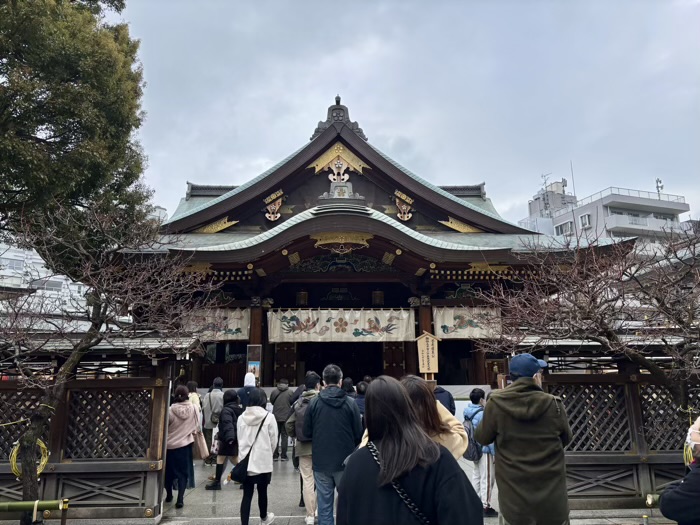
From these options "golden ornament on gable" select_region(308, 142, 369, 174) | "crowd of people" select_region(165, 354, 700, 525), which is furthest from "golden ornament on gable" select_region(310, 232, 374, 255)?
"crowd of people" select_region(165, 354, 700, 525)

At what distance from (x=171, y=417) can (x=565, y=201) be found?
1740 inches

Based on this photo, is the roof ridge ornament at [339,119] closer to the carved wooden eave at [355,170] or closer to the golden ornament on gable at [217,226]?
the carved wooden eave at [355,170]

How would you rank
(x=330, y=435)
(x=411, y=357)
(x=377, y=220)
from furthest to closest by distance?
(x=411, y=357) < (x=377, y=220) < (x=330, y=435)

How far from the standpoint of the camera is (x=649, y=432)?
5934 mm

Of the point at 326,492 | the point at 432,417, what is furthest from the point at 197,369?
the point at 432,417

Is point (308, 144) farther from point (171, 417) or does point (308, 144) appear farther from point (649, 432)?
point (649, 432)

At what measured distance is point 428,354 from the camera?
37.9ft

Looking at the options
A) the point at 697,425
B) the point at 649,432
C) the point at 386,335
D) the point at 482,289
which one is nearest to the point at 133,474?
the point at 697,425

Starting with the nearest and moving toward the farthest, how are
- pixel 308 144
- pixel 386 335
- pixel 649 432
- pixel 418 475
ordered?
pixel 418 475, pixel 649 432, pixel 386 335, pixel 308 144

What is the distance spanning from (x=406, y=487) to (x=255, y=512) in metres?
4.72

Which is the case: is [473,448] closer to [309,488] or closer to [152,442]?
[309,488]

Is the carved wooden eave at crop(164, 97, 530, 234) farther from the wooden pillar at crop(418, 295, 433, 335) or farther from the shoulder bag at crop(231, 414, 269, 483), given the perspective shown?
the shoulder bag at crop(231, 414, 269, 483)

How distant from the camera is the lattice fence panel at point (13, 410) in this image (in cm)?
570

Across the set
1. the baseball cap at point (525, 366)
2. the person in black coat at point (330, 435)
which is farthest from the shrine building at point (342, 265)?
the baseball cap at point (525, 366)
